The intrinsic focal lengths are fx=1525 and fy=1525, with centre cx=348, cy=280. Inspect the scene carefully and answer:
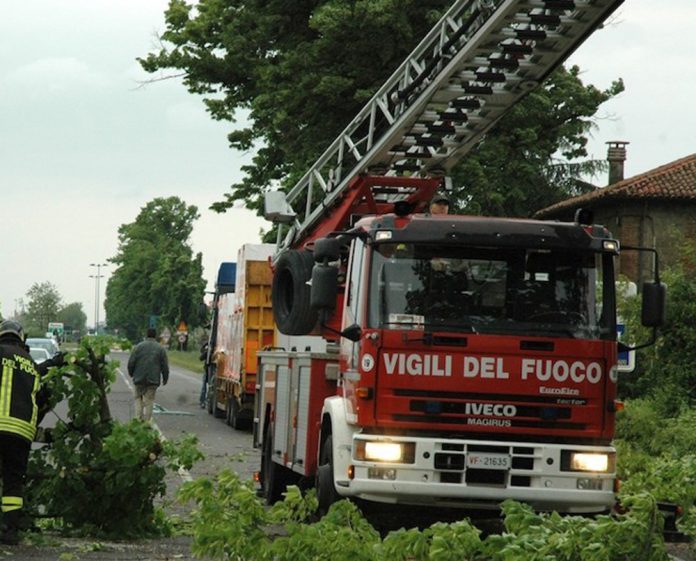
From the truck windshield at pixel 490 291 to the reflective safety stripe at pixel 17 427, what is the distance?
270cm

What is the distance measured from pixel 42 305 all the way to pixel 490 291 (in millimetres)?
168108

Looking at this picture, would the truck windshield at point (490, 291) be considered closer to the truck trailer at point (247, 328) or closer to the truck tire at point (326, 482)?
the truck tire at point (326, 482)

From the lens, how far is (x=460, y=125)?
1730 cm

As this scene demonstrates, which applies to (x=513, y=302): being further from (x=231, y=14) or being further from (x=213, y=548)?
(x=231, y=14)

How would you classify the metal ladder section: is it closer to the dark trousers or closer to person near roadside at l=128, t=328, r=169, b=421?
the dark trousers

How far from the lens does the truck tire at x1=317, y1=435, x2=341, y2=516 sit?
11.6 meters

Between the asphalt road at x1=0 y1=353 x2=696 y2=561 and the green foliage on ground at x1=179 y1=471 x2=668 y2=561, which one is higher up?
the green foliage on ground at x1=179 y1=471 x2=668 y2=561

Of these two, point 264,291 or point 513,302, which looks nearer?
point 513,302

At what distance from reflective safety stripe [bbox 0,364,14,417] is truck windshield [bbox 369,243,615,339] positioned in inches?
108

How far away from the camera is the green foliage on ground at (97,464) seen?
40.1ft

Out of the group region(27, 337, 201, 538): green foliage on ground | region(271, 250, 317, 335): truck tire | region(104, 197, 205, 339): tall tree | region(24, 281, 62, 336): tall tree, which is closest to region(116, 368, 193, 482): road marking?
region(27, 337, 201, 538): green foliage on ground

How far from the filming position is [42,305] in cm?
17562

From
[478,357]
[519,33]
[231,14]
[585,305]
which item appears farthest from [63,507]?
[231,14]

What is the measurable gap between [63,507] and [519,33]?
6727 mm
